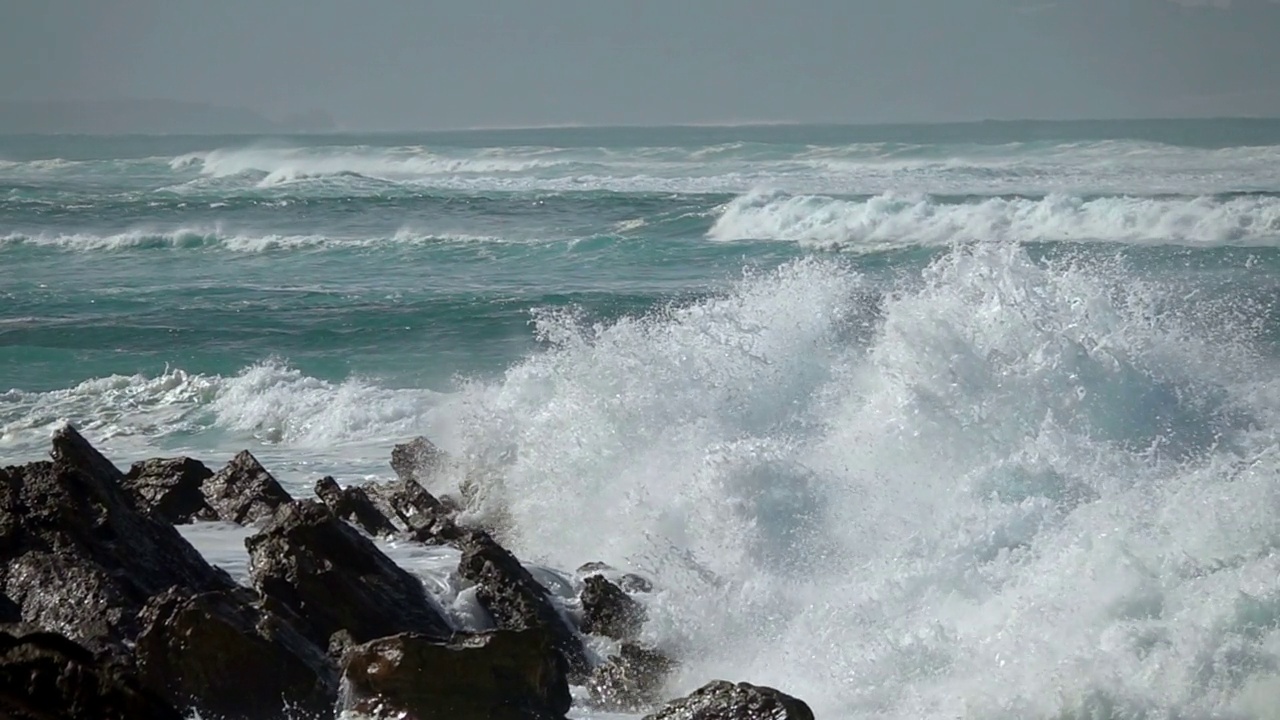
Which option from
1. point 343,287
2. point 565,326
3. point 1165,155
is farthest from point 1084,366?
point 1165,155

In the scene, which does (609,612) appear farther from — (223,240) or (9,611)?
(223,240)

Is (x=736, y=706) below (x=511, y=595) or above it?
above

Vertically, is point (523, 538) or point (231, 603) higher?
point (231, 603)

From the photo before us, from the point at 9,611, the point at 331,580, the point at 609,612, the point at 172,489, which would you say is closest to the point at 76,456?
the point at 9,611

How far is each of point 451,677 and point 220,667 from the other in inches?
34.0

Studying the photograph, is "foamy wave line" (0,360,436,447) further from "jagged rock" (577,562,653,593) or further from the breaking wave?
"jagged rock" (577,562,653,593)

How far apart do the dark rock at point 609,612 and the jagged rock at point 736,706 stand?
77.6 inches

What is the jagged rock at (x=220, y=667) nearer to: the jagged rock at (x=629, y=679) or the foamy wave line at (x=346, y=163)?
the jagged rock at (x=629, y=679)

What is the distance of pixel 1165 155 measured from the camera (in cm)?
4475

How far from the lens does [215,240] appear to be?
2922cm

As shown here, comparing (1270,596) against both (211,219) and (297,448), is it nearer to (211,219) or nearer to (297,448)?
(297,448)

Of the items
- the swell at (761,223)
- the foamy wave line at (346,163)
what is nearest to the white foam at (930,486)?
the swell at (761,223)

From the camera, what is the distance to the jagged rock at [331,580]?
6.18 m

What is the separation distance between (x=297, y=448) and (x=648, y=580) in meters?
5.59
